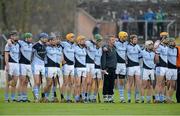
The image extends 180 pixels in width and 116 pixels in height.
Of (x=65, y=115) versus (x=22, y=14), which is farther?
(x=22, y=14)

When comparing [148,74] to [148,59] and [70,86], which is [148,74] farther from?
[70,86]

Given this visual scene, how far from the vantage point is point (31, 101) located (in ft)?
115

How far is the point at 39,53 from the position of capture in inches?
1380

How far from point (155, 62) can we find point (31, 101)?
15.7 feet

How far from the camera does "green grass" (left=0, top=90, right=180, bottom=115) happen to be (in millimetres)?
29484

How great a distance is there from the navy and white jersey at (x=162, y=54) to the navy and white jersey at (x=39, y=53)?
418 centimetres

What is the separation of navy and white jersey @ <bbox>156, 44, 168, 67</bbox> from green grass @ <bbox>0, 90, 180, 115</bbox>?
2313mm

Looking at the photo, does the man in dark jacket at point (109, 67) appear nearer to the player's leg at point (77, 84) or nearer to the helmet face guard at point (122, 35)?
the helmet face guard at point (122, 35)

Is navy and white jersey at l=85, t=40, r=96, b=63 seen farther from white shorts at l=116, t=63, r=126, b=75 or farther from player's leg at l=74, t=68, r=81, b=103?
white shorts at l=116, t=63, r=126, b=75

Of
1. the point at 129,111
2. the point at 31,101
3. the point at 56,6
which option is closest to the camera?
the point at 129,111

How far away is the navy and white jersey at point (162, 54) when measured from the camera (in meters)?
35.8

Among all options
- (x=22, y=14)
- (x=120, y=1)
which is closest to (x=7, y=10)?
(x=22, y=14)

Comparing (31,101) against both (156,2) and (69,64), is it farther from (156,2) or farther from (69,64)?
(156,2)

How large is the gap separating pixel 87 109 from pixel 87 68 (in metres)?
4.83
